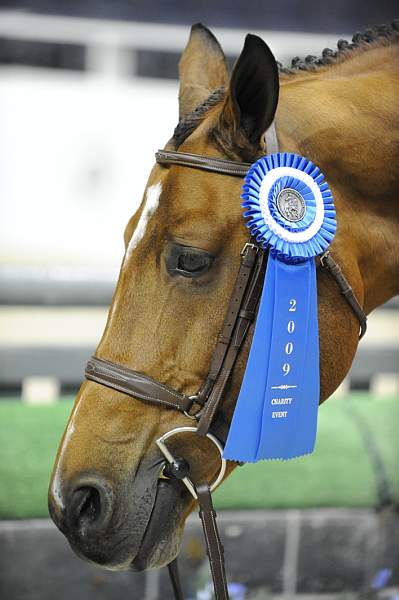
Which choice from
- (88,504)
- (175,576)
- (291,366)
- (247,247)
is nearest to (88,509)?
(88,504)

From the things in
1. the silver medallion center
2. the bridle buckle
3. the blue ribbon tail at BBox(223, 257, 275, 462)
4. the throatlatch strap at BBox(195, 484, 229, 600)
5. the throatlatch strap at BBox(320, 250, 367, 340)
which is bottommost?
the throatlatch strap at BBox(195, 484, 229, 600)

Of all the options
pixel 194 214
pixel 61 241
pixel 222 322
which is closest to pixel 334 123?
pixel 194 214

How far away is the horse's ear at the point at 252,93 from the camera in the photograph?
1310mm

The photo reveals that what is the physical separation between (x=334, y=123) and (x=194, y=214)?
377 mm

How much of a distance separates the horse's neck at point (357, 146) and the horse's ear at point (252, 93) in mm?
103

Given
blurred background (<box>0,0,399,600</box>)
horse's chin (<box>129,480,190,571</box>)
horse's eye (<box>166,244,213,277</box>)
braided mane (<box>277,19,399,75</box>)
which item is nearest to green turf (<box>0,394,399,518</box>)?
blurred background (<box>0,0,399,600</box>)

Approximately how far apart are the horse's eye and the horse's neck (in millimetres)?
290

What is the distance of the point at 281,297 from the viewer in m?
1.40

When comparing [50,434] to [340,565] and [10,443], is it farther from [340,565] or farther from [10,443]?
[340,565]

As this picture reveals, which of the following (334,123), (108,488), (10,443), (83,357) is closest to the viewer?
(108,488)

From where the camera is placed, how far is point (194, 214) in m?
1.39

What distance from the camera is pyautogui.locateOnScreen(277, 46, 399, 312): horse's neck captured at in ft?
4.93

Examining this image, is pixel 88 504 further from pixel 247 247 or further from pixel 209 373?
pixel 247 247

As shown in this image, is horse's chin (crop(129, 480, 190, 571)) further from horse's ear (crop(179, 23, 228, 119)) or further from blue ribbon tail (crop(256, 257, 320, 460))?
horse's ear (crop(179, 23, 228, 119))
